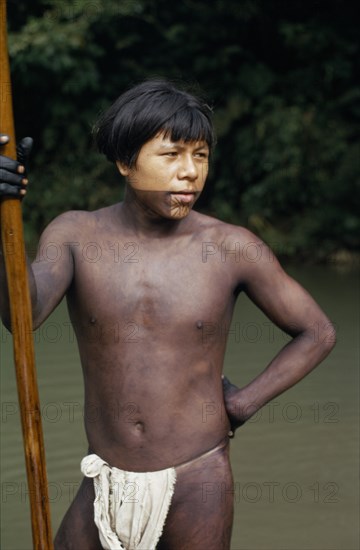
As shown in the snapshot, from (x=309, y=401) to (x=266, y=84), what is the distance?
701 centimetres

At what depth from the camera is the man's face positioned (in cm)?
235

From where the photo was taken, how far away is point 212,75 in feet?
40.2

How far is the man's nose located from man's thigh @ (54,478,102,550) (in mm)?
762

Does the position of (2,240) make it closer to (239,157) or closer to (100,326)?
(100,326)

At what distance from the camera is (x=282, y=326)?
254 cm

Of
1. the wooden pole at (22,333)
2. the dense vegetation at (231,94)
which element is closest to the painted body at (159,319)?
the wooden pole at (22,333)

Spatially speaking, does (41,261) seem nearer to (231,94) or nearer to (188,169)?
(188,169)

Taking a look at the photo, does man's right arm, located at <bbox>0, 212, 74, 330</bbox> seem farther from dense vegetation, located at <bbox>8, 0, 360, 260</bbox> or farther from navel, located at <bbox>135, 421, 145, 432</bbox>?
dense vegetation, located at <bbox>8, 0, 360, 260</bbox>

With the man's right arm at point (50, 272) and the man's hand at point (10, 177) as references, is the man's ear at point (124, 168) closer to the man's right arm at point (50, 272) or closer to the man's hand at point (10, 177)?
the man's right arm at point (50, 272)

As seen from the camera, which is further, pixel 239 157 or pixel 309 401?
pixel 239 157

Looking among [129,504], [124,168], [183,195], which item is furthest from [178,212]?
[129,504]

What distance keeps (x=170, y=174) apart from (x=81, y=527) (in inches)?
34.0

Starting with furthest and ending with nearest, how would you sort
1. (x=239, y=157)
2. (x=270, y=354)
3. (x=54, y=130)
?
(x=54, y=130)
(x=239, y=157)
(x=270, y=354)

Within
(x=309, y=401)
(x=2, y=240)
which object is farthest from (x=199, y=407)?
(x=309, y=401)
